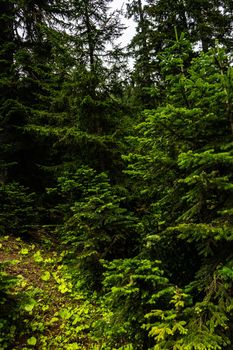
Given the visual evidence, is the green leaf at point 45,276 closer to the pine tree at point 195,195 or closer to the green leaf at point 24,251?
the green leaf at point 24,251

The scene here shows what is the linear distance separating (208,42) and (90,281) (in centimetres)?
1107

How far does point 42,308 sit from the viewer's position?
5.51 metres

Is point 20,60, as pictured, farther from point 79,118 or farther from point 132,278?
point 132,278

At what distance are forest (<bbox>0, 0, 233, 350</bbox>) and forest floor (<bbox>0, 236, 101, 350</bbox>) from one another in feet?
0.09

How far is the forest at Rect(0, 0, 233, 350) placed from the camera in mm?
3543

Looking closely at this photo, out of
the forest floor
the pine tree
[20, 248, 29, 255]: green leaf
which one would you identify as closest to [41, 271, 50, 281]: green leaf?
the forest floor

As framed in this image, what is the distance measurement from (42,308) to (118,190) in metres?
3.16

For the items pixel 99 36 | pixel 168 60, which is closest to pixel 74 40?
pixel 99 36

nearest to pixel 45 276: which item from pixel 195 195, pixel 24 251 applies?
pixel 24 251

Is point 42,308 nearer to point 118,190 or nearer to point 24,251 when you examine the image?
point 24,251

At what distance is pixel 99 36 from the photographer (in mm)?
8734

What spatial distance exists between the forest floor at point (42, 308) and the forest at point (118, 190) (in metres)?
0.03

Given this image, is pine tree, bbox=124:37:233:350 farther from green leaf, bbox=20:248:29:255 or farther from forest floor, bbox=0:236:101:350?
green leaf, bbox=20:248:29:255

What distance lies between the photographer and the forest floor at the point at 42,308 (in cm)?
461
